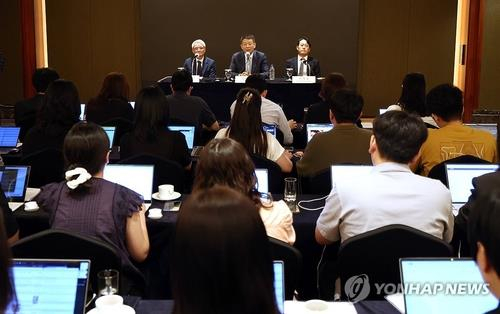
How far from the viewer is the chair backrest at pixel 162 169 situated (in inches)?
160

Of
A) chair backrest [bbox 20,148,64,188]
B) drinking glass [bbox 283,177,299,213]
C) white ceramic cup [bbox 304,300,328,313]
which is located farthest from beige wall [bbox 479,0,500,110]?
white ceramic cup [bbox 304,300,328,313]

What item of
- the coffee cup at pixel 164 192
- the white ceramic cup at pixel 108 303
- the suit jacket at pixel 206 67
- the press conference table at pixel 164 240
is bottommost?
the press conference table at pixel 164 240

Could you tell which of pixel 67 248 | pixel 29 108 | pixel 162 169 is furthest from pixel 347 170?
pixel 29 108

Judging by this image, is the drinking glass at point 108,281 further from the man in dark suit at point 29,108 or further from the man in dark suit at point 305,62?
the man in dark suit at point 305,62

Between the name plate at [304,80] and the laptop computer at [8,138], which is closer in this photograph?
the laptop computer at [8,138]

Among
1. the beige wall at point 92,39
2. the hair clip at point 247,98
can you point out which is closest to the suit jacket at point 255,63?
the beige wall at point 92,39

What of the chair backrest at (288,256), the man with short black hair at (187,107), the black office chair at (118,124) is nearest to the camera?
the chair backrest at (288,256)

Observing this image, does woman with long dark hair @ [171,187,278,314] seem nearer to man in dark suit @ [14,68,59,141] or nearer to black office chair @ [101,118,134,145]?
black office chair @ [101,118,134,145]

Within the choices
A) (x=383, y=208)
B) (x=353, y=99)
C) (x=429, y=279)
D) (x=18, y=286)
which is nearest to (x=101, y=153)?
(x=18, y=286)

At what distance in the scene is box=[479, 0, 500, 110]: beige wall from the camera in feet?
32.5

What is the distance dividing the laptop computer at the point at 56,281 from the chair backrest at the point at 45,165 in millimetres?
2471

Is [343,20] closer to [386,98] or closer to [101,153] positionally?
[386,98]

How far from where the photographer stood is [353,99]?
428 cm

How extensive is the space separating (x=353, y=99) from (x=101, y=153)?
1996mm
